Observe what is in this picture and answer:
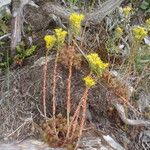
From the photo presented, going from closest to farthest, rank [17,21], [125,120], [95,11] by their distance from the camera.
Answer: [125,120] < [17,21] < [95,11]

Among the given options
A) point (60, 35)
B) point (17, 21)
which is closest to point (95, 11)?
point (17, 21)

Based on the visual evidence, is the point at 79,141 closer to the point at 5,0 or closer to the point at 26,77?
the point at 26,77

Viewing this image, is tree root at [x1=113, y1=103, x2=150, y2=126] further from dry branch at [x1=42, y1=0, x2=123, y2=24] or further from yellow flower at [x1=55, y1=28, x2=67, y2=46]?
dry branch at [x1=42, y1=0, x2=123, y2=24]

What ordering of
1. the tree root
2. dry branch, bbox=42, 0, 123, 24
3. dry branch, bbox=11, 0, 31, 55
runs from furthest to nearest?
1. dry branch, bbox=42, 0, 123, 24
2. dry branch, bbox=11, 0, 31, 55
3. the tree root

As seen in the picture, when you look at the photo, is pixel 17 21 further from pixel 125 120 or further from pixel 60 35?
pixel 125 120

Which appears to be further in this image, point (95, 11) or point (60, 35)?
point (95, 11)

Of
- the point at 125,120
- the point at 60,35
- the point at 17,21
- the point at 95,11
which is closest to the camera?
the point at 60,35

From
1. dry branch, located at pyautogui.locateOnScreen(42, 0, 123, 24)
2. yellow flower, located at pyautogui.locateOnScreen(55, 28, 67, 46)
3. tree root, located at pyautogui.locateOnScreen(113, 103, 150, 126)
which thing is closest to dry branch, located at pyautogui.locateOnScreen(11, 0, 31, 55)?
dry branch, located at pyautogui.locateOnScreen(42, 0, 123, 24)

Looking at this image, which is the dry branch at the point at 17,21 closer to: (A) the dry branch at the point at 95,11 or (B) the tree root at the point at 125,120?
(A) the dry branch at the point at 95,11

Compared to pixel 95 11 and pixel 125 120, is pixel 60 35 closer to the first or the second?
pixel 125 120

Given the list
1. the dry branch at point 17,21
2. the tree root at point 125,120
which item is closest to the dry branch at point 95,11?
the dry branch at point 17,21

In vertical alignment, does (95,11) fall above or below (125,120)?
above
